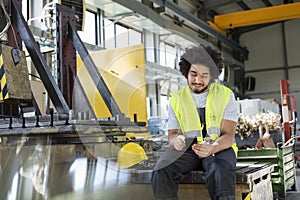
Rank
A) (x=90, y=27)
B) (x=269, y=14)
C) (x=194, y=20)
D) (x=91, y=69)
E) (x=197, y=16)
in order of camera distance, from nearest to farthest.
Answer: (x=91, y=69), (x=90, y=27), (x=194, y=20), (x=269, y=14), (x=197, y=16)

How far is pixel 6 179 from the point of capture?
208cm

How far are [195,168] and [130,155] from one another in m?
0.41

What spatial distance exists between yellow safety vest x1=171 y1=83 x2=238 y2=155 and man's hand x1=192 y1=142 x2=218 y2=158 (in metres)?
0.07

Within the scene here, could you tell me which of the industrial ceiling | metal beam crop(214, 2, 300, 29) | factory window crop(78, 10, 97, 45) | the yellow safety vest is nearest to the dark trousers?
the yellow safety vest

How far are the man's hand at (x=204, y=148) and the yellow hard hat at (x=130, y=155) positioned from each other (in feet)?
1.51

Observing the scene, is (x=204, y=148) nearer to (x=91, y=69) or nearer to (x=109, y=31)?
(x=91, y=69)

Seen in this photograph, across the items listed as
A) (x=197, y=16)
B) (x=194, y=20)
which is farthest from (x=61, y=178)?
(x=197, y=16)

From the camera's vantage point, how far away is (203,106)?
1.84m

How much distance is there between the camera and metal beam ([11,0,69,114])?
85.3 inches

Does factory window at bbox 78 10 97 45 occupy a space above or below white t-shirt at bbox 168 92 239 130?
above

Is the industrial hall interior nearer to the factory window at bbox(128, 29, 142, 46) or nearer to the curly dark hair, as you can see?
the curly dark hair

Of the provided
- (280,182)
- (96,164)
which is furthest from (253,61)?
(96,164)

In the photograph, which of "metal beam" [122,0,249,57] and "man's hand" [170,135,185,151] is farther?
"metal beam" [122,0,249,57]

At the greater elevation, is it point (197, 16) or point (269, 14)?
point (197, 16)
